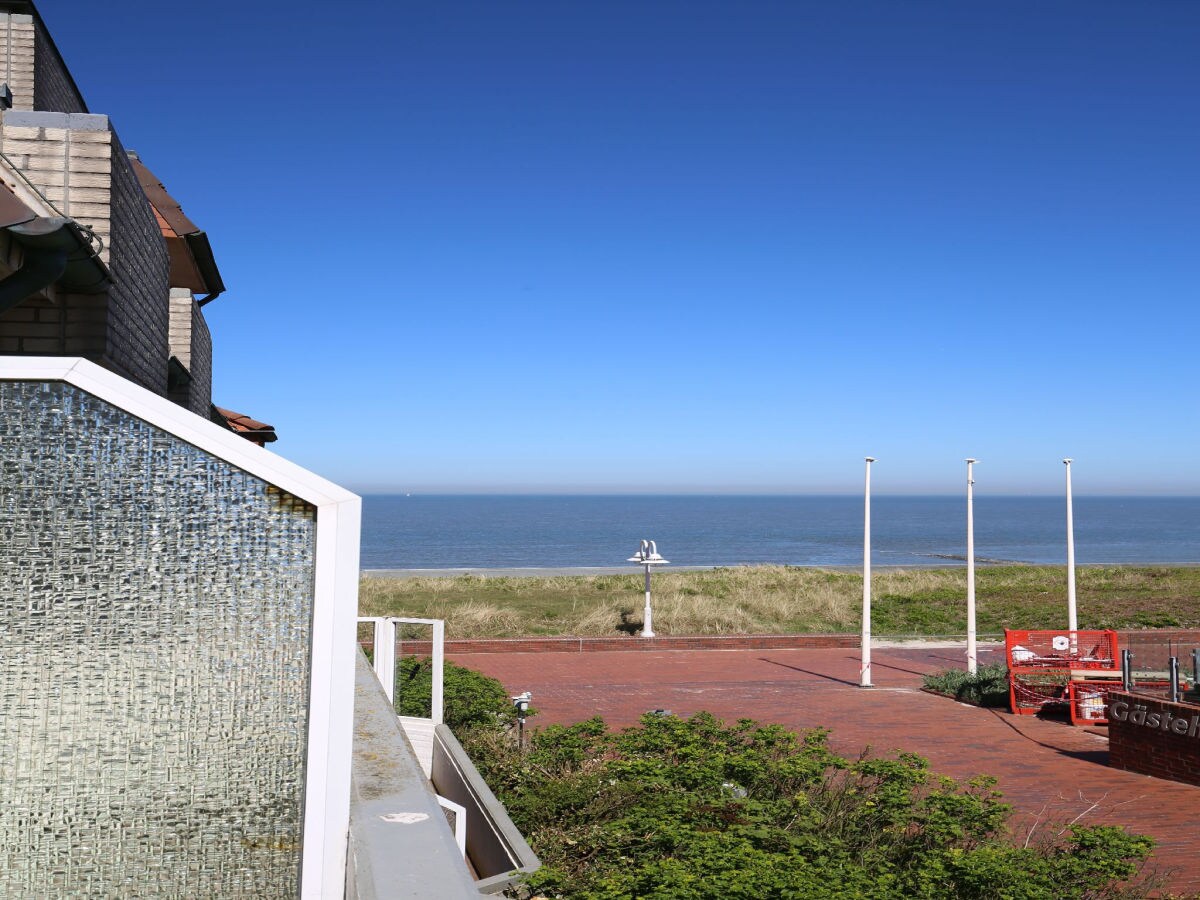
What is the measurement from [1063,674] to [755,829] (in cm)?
1073

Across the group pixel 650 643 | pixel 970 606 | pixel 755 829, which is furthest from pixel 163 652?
pixel 650 643

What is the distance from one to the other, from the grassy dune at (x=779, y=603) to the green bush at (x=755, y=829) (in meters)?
13.1

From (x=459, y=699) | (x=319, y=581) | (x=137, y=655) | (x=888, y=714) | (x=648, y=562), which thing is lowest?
(x=888, y=714)

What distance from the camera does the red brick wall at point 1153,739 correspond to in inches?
376

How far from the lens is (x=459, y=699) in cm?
997

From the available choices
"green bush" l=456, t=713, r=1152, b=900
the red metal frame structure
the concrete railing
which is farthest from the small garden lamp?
the concrete railing

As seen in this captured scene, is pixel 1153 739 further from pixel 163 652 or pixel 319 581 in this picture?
pixel 163 652

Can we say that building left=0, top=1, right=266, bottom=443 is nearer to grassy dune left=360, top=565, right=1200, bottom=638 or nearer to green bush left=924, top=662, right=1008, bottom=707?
green bush left=924, top=662, right=1008, bottom=707

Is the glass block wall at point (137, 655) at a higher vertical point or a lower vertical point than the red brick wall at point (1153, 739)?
higher

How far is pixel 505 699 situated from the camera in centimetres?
1063

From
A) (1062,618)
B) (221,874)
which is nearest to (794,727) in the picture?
(221,874)

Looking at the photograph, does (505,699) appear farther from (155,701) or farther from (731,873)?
(155,701)

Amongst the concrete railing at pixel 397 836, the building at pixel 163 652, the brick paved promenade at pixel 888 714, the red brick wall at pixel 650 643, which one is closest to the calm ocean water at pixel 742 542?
the red brick wall at pixel 650 643

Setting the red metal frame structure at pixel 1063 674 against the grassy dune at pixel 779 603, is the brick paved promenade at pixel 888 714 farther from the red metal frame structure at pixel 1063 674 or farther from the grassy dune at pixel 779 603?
the grassy dune at pixel 779 603
